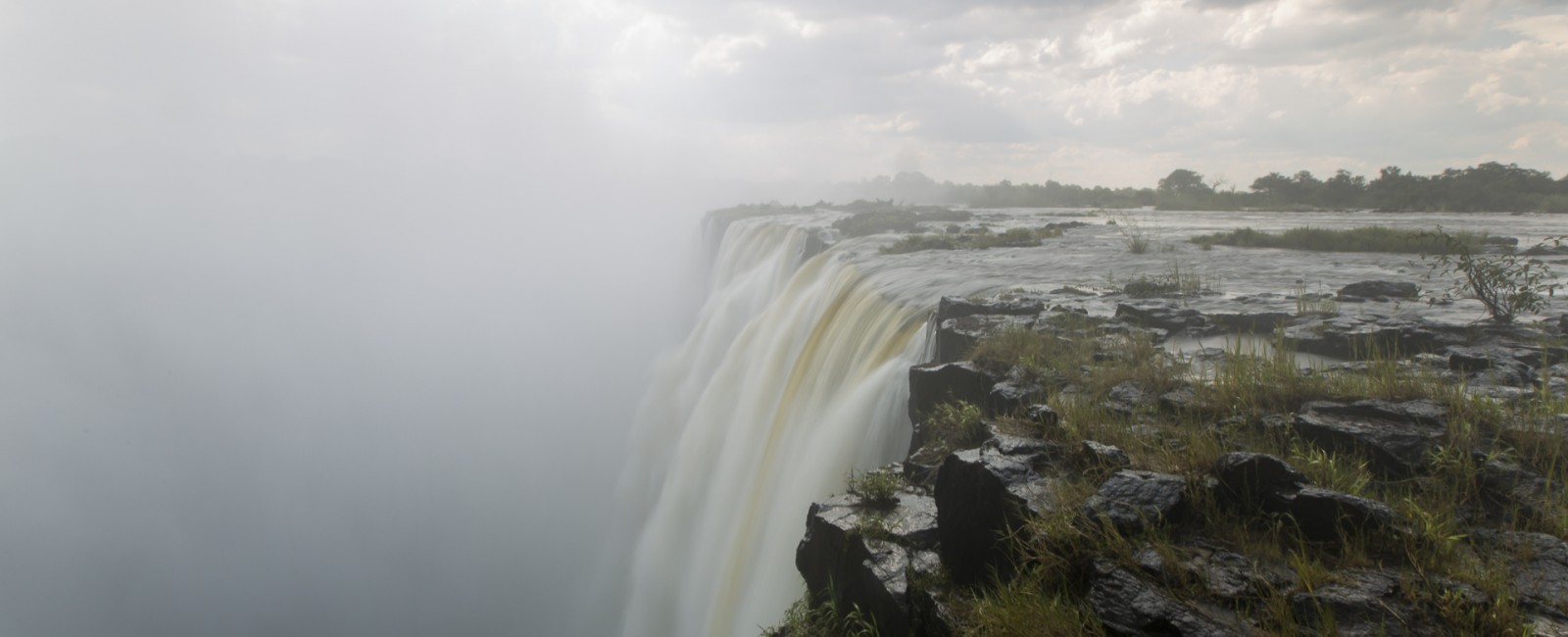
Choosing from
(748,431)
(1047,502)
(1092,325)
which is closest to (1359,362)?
(1092,325)

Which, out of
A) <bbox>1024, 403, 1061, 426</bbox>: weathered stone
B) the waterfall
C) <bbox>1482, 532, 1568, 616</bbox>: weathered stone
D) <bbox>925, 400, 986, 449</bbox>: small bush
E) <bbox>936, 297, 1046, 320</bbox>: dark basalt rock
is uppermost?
<bbox>936, 297, 1046, 320</bbox>: dark basalt rock

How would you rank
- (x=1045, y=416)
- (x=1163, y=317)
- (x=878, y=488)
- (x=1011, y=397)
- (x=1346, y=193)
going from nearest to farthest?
(x=1045, y=416)
(x=878, y=488)
(x=1011, y=397)
(x=1163, y=317)
(x=1346, y=193)

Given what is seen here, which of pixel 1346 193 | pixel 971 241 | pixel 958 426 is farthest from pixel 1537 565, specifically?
pixel 1346 193

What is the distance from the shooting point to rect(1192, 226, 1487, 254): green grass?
1424cm

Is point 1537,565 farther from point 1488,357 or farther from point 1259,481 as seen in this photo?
point 1488,357

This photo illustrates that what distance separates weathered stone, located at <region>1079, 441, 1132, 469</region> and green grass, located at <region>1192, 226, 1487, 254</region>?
12392 millimetres

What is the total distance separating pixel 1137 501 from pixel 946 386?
307 centimetres

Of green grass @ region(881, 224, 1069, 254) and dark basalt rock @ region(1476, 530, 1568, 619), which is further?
green grass @ region(881, 224, 1069, 254)

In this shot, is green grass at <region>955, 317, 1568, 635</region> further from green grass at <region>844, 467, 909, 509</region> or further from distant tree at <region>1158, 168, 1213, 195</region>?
distant tree at <region>1158, 168, 1213, 195</region>

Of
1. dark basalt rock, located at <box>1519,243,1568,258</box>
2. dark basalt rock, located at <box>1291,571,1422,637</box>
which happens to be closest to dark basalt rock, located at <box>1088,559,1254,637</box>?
dark basalt rock, located at <box>1291,571,1422,637</box>

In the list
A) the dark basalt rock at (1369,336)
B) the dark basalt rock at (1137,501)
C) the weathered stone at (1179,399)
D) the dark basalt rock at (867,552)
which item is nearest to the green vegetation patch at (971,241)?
the dark basalt rock at (1369,336)

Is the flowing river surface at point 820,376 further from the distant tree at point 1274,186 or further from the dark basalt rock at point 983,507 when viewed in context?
the distant tree at point 1274,186

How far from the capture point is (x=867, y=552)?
5.08 metres

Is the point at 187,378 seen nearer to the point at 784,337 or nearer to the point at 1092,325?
the point at 784,337
